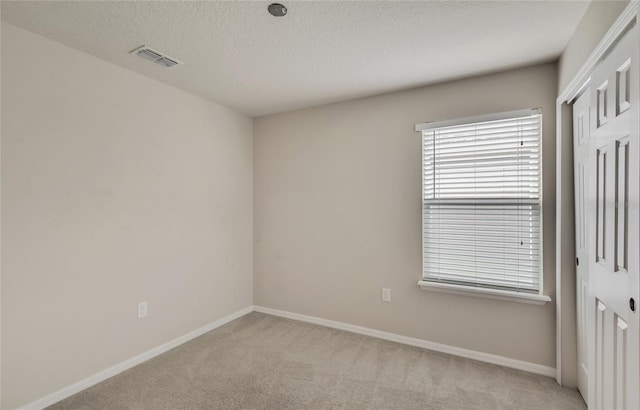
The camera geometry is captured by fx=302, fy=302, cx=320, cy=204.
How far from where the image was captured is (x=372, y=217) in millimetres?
3105

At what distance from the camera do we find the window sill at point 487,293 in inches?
93.5

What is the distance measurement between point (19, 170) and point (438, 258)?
3218 mm

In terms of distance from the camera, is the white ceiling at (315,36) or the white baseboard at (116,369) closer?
the white ceiling at (315,36)

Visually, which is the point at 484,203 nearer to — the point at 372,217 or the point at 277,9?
the point at 372,217

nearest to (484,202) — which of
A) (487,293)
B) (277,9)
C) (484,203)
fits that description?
(484,203)

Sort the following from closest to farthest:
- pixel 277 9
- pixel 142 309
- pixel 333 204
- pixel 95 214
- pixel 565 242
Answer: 1. pixel 277 9
2. pixel 565 242
3. pixel 95 214
4. pixel 142 309
5. pixel 333 204

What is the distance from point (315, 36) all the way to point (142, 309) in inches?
103

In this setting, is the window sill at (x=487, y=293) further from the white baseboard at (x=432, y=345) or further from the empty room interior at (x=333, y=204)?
the white baseboard at (x=432, y=345)

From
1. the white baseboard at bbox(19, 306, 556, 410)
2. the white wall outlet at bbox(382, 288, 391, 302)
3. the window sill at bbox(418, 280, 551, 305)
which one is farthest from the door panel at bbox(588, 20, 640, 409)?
the white wall outlet at bbox(382, 288, 391, 302)

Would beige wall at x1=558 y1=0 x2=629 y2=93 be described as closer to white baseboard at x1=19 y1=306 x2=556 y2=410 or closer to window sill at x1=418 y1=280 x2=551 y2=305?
window sill at x1=418 y1=280 x2=551 y2=305

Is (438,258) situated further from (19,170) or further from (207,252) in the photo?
(19,170)

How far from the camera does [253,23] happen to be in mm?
1857

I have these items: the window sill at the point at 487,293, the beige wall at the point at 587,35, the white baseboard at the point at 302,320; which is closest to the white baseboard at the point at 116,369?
the white baseboard at the point at 302,320

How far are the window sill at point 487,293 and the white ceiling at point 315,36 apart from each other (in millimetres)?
1832
